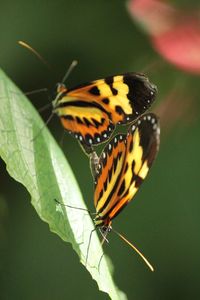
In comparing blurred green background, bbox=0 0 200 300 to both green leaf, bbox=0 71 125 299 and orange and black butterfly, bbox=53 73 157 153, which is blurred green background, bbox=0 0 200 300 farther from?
green leaf, bbox=0 71 125 299

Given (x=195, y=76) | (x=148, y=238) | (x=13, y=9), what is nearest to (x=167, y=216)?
(x=148, y=238)

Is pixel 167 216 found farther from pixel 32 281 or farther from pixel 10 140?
pixel 10 140

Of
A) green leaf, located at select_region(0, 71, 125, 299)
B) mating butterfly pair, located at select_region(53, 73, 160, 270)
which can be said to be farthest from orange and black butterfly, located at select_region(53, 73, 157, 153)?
green leaf, located at select_region(0, 71, 125, 299)

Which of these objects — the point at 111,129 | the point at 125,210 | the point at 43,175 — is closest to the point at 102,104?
the point at 111,129

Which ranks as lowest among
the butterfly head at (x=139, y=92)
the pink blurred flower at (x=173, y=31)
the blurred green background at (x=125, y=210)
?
the blurred green background at (x=125, y=210)

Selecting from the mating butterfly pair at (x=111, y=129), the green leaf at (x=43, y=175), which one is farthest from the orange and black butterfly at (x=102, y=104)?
the green leaf at (x=43, y=175)

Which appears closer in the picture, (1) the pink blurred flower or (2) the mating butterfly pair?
(2) the mating butterfly pair

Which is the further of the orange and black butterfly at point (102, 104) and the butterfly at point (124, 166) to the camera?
the orange and black butterfly at point (102, 104)

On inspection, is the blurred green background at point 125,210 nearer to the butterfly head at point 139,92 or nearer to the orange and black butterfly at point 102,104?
the orange and black butterfly at point 102,104
